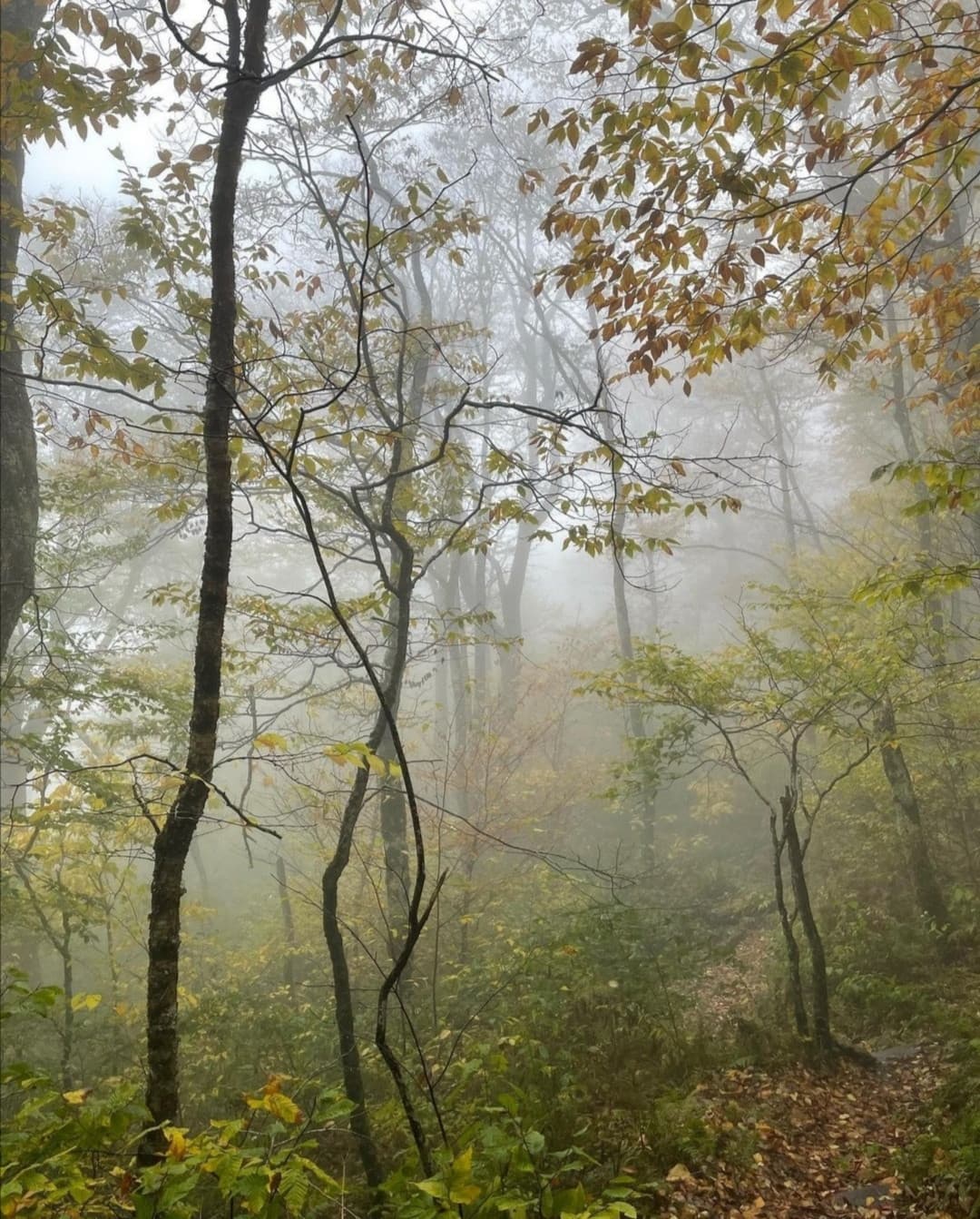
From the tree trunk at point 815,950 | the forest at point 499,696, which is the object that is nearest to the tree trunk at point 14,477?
the forest at point 499,696

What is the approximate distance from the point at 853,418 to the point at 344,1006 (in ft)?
61.4

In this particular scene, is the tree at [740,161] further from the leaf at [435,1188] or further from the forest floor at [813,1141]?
the forest floor at [813,1141]

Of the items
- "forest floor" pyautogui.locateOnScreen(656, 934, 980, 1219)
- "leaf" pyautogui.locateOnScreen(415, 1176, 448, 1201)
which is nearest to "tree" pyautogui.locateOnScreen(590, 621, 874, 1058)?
"forest floor" pyautogui.locateOnScreen(656, 934, 980, 1219)

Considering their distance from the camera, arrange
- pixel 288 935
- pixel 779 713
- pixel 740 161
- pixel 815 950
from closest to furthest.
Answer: pixel 740 161 → pixel 815 950 → pixel 779 713 → pixel 288 935

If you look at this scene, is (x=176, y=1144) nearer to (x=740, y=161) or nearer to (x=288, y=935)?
(x=740, y=161)

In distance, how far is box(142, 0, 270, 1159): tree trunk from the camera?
305cm

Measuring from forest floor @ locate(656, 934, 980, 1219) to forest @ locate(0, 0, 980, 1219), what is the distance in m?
0.03

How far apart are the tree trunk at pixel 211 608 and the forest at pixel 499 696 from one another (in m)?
0.02

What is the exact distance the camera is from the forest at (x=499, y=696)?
3.11 metres

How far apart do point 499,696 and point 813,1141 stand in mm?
10463

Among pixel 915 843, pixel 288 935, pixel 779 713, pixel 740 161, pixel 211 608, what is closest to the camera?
pixel 211 608

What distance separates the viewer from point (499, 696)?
48.1ft

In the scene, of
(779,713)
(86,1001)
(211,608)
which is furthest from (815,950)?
(211,608)

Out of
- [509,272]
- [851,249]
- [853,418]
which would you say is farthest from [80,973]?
[853,418]
